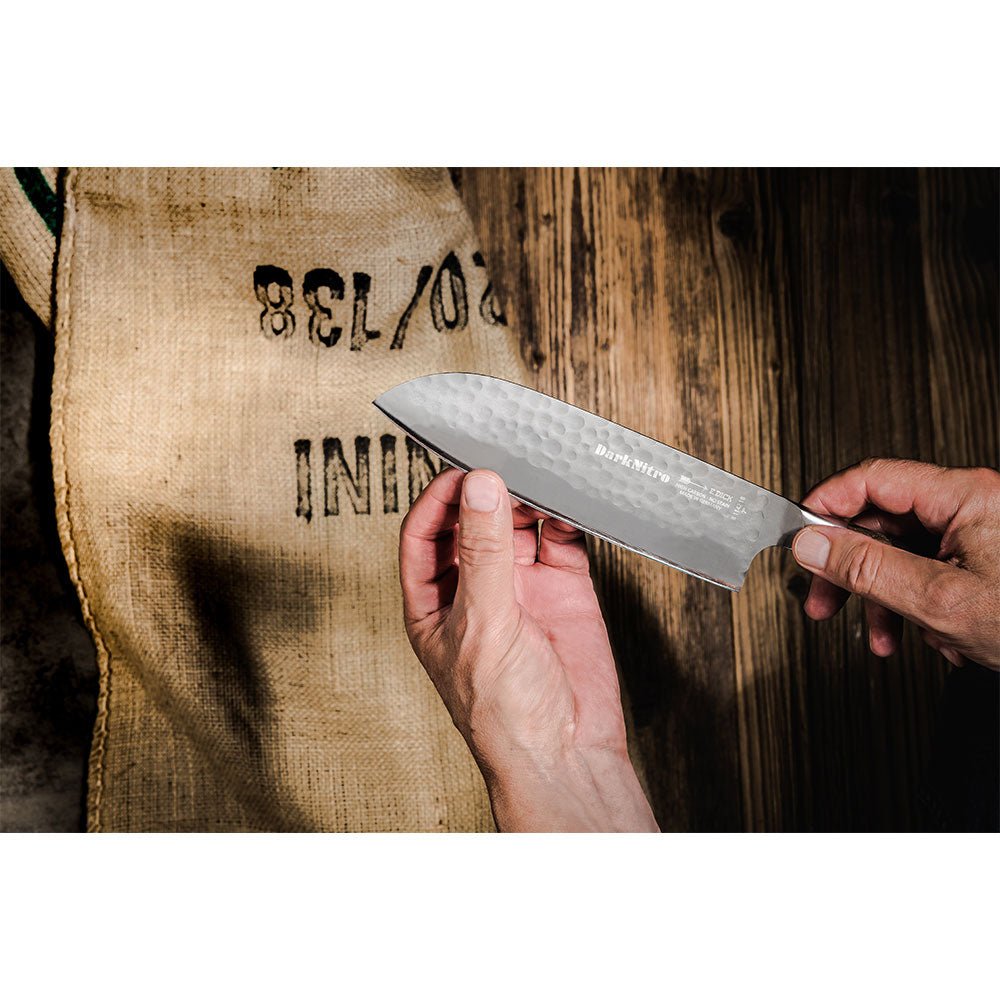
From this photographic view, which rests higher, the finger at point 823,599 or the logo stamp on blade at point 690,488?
the logo stamp on blade at point 690,488

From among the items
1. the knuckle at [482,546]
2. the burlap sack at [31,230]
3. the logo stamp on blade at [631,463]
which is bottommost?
the knuckle at [482,546]

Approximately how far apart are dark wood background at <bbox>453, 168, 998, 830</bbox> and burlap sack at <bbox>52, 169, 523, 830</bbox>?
A: 0.10 meters

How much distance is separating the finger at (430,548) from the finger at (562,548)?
0.29ft

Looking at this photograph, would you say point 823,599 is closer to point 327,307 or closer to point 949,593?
point 949,593

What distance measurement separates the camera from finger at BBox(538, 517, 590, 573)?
63cm

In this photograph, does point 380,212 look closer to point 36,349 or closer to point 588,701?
point 36,349

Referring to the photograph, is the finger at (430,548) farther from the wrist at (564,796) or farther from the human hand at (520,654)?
the wrist at (564,796)

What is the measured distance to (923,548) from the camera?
61cm

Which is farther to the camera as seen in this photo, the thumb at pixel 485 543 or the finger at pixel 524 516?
the finger at pixel 524 516

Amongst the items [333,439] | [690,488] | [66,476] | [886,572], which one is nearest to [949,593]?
[886,572]

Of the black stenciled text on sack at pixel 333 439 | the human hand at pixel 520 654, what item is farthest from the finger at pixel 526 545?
the black stenciled text on sack at pixel 333 439

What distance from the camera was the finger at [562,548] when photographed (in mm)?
629

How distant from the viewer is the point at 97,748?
0.65 metres
